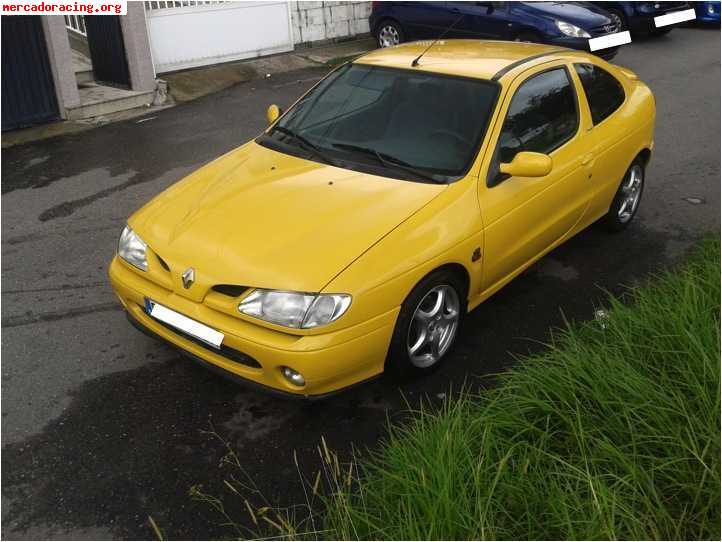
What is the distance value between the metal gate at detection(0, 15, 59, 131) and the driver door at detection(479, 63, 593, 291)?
723 cm

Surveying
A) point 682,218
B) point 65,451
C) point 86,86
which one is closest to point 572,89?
point 682,218

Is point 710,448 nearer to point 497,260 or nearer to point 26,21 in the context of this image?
point 497,260

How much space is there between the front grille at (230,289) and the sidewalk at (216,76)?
21.3 ft

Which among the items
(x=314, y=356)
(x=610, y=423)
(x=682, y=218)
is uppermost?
(x=314, y=356)

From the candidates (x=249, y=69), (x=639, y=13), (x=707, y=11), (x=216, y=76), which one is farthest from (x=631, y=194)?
(x=707, y=11)

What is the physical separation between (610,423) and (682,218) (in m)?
3.87

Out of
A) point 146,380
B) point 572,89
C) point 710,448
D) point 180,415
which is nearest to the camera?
point 710,448

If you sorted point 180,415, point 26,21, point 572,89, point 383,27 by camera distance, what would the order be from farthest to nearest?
1. point 383,27
2. point 26,21
3. point 572,89
4. point 180,415

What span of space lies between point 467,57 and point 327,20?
32.2 feet

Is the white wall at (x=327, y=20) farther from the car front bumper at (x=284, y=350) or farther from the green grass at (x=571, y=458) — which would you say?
the green grass at (x=571, y=458)

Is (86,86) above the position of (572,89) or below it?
below

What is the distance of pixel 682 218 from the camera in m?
6.32

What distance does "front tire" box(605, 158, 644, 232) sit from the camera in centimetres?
580

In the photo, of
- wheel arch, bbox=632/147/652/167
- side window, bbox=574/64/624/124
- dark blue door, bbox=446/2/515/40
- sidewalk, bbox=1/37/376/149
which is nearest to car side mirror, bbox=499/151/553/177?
side window, bbox=574/64/624/124
